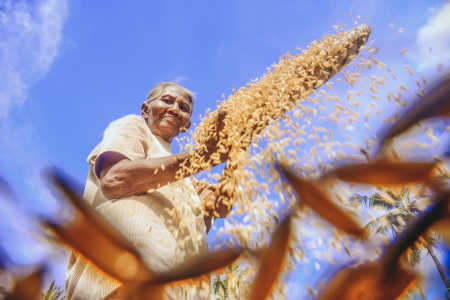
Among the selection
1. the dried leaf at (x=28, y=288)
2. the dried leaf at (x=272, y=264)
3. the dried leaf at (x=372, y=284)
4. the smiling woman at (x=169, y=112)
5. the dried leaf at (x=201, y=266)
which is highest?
the smiling woman at (x=169, y=112)

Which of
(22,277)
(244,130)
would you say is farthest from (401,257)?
(244,130)

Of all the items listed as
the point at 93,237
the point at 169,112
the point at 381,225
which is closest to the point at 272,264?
the point at 93,237

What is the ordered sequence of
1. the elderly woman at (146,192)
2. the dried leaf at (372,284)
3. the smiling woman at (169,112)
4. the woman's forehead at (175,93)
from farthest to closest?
the woman's forehead at (175,93), the smiling woman at (169,112), the elderly woman at (146,192), the dried leaf at (372,284)

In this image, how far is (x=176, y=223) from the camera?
1.83 metres

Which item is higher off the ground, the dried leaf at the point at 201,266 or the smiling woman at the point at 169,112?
the smiling woman at the point at 169,112

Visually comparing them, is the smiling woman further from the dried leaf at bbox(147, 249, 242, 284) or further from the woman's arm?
the dried leaf at bbox(147, 249, 242, 284)

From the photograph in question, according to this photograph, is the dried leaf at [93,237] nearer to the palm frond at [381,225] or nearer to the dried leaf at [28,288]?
the dried leaf at [28,288]

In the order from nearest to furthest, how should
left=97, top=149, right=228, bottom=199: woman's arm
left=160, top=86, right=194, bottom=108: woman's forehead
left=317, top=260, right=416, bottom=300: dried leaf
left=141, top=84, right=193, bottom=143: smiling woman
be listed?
left=317, top=260, right=416, bottom=300: dried leaf, left=97, top=149, right=228, bottom=199: woman's arm, left=141, top=84, right=193, bottom=143: smiling woman, left=160, top=86, right=194, bottom=108: woman's forehead

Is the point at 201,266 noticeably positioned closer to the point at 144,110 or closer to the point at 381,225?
the point at 381,225

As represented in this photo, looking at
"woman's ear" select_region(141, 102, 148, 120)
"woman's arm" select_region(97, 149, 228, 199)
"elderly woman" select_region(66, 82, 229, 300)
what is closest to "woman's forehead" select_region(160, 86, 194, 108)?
"woman's ear" select_region(141, 102, 148, 120)

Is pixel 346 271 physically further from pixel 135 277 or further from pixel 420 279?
pixel 135 277

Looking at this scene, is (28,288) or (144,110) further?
(144,110)

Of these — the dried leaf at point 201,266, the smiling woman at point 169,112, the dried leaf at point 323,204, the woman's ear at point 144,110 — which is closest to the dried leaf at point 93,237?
the dried leaf at point 201,266

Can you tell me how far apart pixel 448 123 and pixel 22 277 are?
1.59ft
